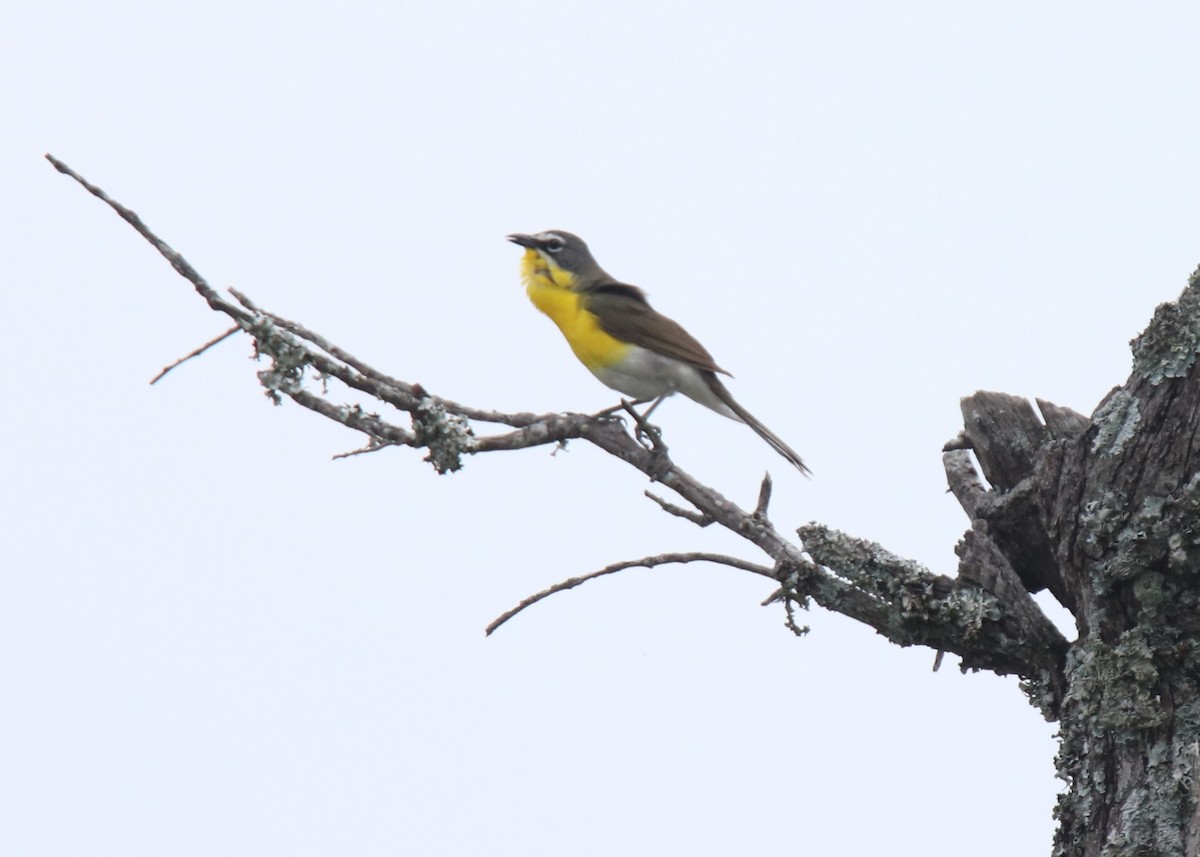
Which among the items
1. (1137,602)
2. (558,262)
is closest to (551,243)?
(558,262)

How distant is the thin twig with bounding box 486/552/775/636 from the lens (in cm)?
437

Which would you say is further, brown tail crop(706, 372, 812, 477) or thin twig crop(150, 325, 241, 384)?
brown tail crop(706, 372, 812, 477)

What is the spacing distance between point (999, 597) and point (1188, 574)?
0.61 meters

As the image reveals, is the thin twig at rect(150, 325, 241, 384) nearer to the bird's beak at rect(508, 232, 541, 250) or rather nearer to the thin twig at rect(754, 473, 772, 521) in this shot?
the thin twig at rect(754, 473, 772, 521)

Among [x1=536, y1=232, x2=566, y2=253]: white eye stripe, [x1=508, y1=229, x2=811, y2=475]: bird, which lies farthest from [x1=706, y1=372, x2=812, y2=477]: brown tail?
[x1=536, y1=232, x2=566, y2=253]: white eye stripe

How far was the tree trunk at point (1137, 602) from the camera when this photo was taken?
3762 mm

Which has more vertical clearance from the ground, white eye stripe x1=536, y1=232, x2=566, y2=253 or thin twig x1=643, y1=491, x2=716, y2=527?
white eye stripe x1=536, y1=232, x2=566, y2=253

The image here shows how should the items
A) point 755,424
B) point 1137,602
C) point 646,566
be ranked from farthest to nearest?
point 755,424, point 646,566, point 1137,602

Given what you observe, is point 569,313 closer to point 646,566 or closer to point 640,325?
point 640,325

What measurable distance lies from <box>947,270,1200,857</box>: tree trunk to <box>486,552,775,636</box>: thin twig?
3.27 ft

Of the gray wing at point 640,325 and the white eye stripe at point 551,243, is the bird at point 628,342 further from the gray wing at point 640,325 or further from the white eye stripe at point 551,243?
the white eye stripe at point 551,243

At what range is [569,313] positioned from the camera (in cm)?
753

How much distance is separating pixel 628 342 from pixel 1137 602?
12.3ft

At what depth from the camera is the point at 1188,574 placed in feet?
12.7
